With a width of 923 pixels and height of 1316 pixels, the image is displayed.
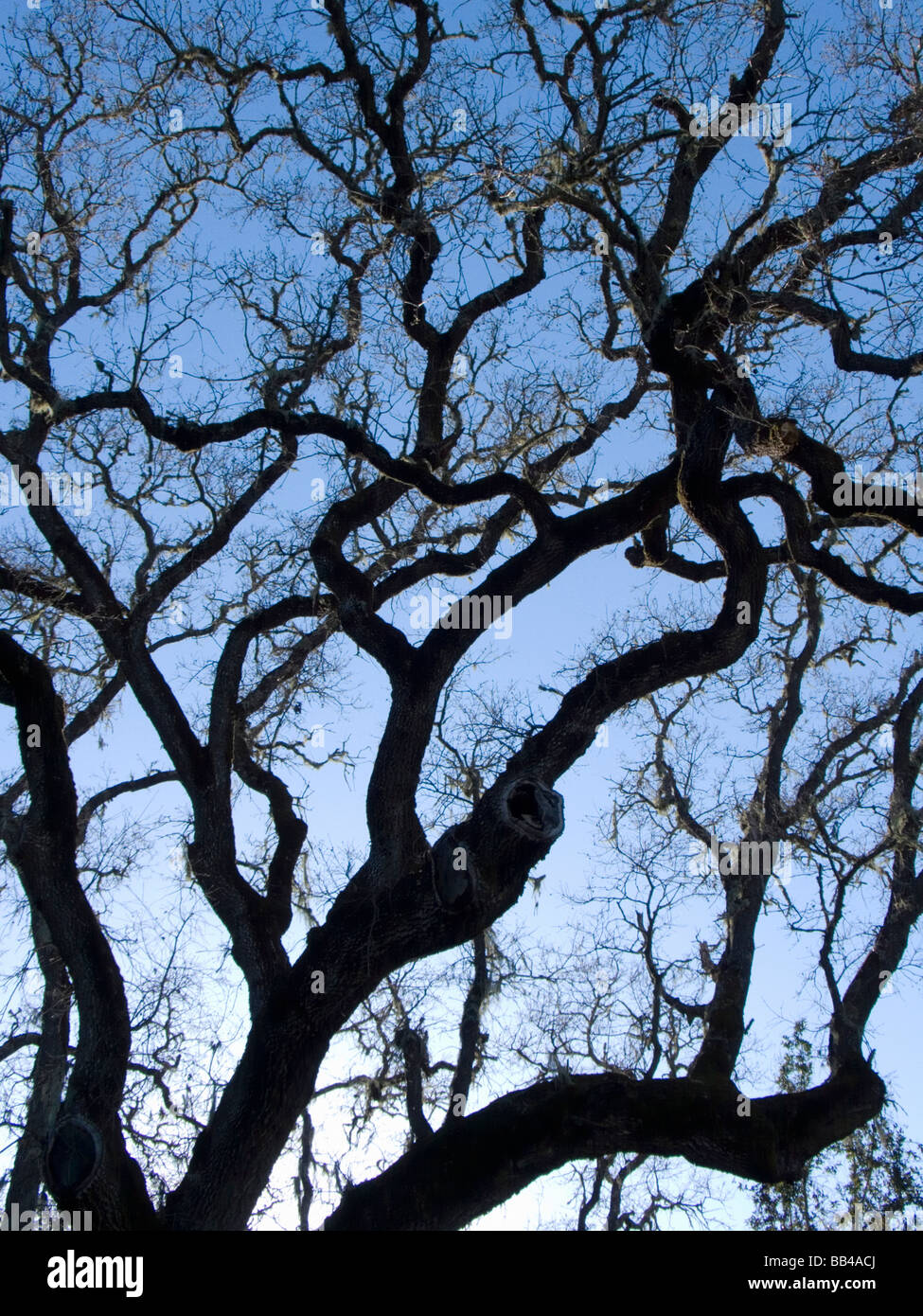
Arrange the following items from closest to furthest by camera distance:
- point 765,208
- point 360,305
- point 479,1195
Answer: point 479,1195 < point 765,208 < point 360,305

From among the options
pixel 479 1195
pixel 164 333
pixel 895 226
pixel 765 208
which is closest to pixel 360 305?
pixel 164 333

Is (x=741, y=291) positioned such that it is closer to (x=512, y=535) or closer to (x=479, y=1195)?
(x=512, y=535)

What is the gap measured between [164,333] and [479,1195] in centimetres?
697

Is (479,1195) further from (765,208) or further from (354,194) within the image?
(354,194)

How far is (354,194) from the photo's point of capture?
9.52 metres

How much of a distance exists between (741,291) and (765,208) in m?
0.94

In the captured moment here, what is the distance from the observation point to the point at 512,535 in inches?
389

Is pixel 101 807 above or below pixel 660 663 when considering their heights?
above

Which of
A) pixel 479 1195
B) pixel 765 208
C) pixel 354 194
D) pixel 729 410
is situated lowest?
pixel 479 1195

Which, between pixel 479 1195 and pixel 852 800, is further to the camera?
pixel 852 800
